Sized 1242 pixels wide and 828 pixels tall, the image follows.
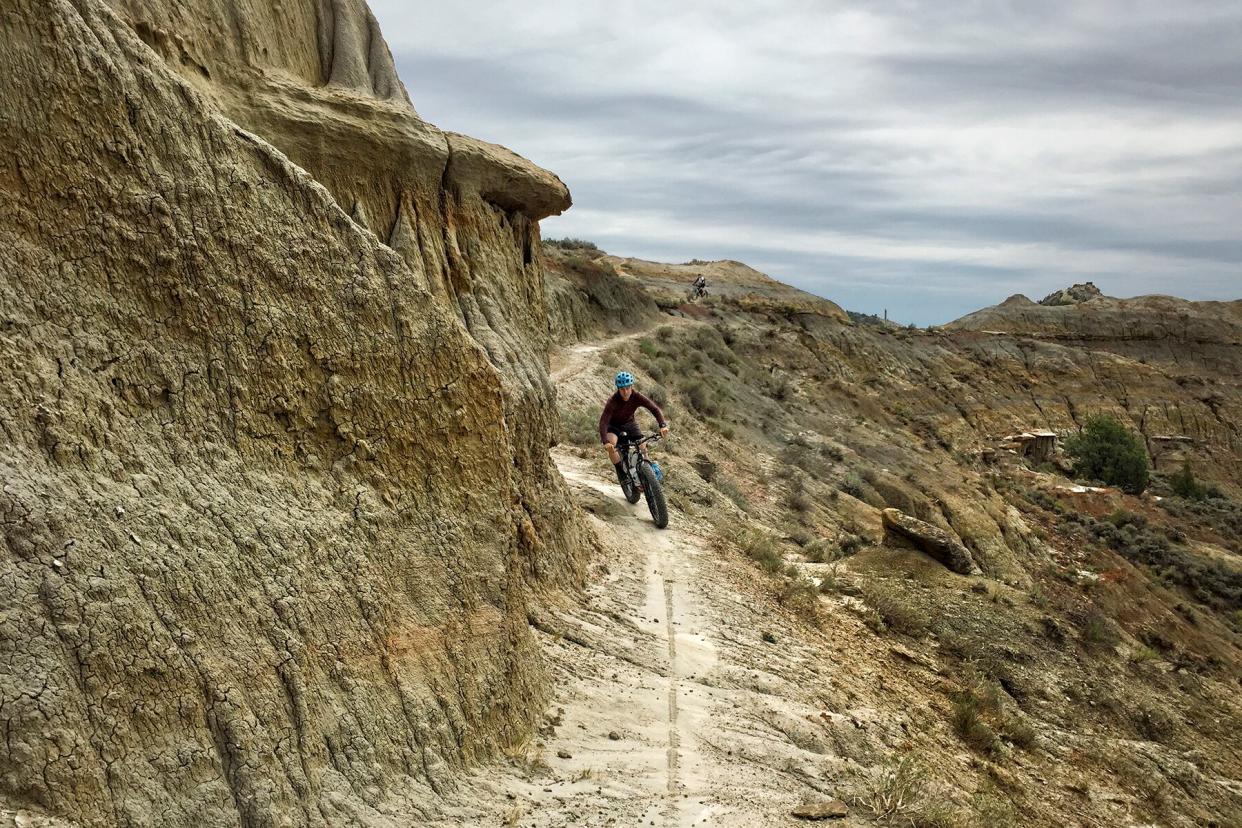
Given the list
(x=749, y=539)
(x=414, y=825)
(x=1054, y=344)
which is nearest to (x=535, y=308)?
(x=749, y=539)

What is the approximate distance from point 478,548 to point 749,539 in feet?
26.1

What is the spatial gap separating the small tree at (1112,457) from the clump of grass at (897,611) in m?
33.5

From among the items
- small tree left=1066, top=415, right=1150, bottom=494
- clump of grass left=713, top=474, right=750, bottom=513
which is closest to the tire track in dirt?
clump of grass left=713, top=474, right=750, bottom=513

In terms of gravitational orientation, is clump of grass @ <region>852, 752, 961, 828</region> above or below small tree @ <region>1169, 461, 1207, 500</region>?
above

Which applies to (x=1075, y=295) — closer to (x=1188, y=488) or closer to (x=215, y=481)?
(x=1188, y=488)

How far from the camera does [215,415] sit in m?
4.52

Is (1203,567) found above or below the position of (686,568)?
below

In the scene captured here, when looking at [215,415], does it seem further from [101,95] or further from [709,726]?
[709,726]

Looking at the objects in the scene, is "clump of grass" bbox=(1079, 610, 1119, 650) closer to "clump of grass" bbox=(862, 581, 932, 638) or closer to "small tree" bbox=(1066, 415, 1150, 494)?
"clump of grass" bbox=(862, 581, 932, 638)

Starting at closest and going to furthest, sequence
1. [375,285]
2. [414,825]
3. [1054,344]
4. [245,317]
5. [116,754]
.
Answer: [116,754] < [414,825] < [245,317] < [375,285] < [1054,344]

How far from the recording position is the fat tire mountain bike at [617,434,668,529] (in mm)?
11586

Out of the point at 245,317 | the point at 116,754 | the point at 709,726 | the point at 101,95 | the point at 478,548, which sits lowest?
the point at 709,726

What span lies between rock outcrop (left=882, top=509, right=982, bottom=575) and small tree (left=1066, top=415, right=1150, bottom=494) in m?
30.8

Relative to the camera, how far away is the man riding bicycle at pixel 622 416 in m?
11.3
